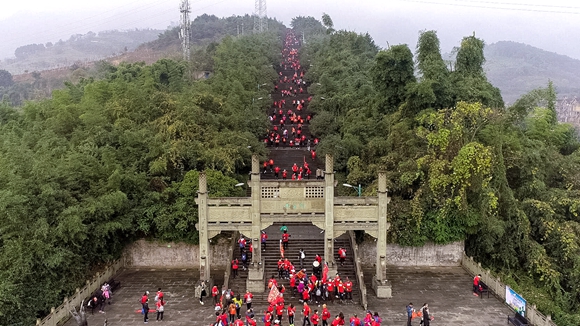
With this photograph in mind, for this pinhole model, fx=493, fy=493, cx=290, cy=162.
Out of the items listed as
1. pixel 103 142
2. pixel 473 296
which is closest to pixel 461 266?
pixel 473 296

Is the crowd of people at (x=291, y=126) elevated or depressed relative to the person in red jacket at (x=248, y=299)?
elevated

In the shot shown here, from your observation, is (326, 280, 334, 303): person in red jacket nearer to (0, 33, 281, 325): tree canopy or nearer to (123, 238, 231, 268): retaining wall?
(123, 238, 231, 268): retaining wall

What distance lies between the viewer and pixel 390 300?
22.7m

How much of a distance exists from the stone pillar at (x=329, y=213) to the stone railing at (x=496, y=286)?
7.50 meters

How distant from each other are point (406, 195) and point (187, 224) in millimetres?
11980

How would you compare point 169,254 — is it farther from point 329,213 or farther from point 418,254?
point 418,254

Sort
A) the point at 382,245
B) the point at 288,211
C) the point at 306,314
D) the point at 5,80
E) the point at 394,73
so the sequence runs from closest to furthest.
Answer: the point at 306,314
the point at 288,211
the point at 382,245
the point at 394,73
the point at 5,80

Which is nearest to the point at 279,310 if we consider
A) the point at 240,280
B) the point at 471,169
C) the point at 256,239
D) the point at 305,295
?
the point at 305,295

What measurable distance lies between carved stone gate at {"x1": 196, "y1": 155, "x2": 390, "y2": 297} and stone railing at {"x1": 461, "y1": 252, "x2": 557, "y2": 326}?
5148 mm

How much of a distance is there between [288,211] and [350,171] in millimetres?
8683

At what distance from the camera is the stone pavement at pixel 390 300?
2073 cm

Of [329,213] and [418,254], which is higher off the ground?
[329,213]

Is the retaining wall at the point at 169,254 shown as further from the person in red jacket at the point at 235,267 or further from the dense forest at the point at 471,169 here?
the dense forest at the point at 471,169

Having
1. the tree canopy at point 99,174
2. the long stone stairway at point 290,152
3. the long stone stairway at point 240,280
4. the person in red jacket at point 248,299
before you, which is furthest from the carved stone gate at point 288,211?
the long stone stairway at point 290,152
